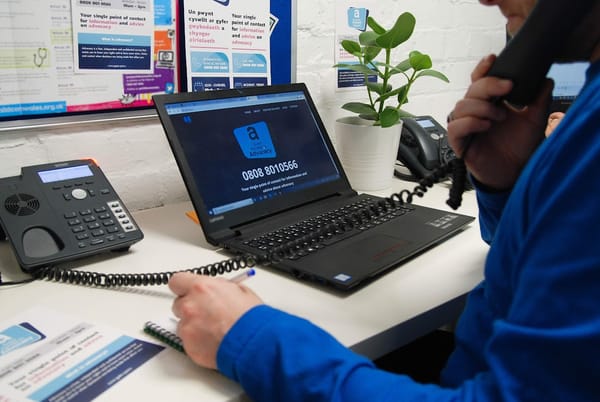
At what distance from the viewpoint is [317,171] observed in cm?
121

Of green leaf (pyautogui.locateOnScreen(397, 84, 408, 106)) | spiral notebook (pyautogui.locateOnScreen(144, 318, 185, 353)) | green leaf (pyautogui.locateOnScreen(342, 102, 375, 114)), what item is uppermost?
green leaf (pyautogui.locateOnScreen(397, 84, 408, 106))

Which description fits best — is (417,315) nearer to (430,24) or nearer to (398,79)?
(398,79)

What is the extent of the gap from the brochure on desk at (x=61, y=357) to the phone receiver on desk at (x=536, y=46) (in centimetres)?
57

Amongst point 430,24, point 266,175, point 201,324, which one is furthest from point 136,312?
point 430,24

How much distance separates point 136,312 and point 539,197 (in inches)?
21.1

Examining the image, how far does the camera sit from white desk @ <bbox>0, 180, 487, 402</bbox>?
1.99 ft

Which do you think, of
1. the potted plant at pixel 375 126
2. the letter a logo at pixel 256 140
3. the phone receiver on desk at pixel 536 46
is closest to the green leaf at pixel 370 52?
the potted plant at pixel 375 126

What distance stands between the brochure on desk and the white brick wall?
461 millimetres

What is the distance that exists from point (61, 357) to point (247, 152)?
22.3 inches

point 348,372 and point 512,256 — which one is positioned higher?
point 512,256

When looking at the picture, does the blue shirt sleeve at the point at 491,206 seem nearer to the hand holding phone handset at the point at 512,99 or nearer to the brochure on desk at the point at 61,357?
the hand holding phone handset at the point at 512,99

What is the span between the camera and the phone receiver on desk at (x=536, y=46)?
62cm

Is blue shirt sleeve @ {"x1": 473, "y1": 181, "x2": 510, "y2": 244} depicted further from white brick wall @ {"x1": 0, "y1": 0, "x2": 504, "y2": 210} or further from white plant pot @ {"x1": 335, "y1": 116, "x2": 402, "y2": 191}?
white brick wall @ {"x1": 0, "y1": 0, "x2": 504, "y2": 210}

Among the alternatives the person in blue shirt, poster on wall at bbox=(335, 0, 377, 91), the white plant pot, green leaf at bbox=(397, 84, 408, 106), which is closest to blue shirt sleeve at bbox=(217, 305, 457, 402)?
the person in blue shirt
